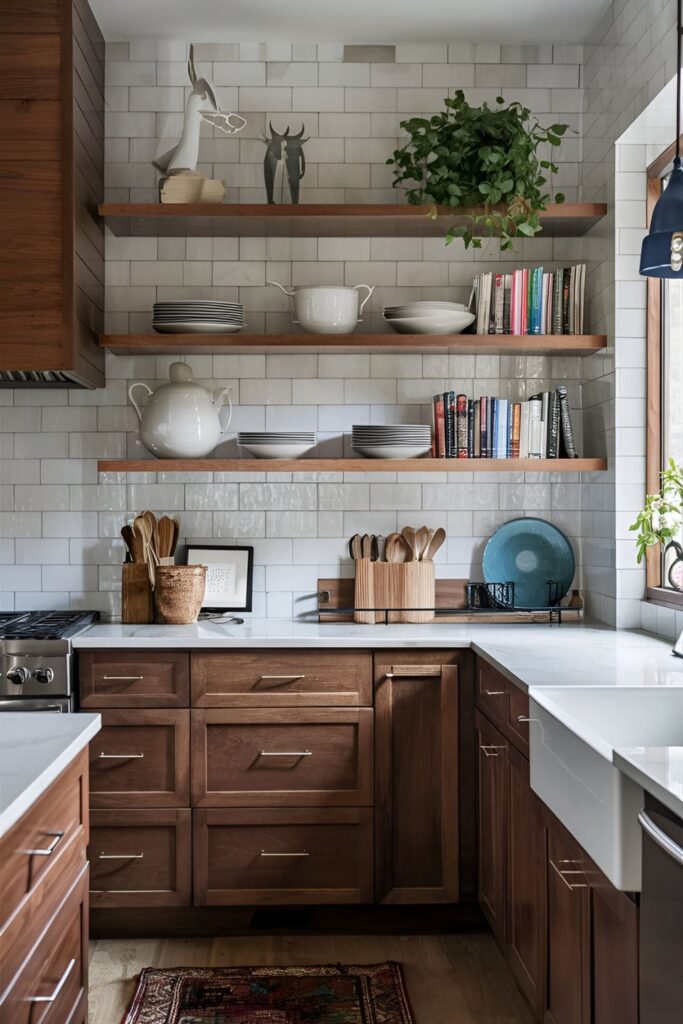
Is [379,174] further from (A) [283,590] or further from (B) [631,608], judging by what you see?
(B) [631,608]

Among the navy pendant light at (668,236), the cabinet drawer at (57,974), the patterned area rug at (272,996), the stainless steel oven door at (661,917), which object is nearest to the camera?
the stainless steel oven door at (661,917)

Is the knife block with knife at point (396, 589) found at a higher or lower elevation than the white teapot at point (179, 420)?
lower

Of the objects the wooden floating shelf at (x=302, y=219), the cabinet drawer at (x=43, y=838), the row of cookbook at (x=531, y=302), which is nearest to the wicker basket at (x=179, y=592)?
the wooden floating shelf at (x=302, y=219)

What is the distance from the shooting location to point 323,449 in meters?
3.89

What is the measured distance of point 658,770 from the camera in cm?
165

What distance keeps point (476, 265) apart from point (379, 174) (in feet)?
1.68

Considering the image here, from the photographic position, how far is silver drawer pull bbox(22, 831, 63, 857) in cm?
169

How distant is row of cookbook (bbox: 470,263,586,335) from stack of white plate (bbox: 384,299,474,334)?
0.10 m

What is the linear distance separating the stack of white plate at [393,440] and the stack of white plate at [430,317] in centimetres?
35

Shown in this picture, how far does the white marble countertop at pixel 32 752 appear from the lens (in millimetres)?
1518

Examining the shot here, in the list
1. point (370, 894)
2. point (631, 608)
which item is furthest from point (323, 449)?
point (370, 894)

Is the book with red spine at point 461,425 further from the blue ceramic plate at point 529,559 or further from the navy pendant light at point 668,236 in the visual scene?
the navy pendant light at point 668,236

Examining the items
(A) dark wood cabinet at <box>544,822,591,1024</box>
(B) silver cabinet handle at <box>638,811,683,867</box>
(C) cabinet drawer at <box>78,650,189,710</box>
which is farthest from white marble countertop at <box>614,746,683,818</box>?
(C) cabinet drawer at <box>78,650,189,710</box>

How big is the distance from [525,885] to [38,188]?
2.64 meters
